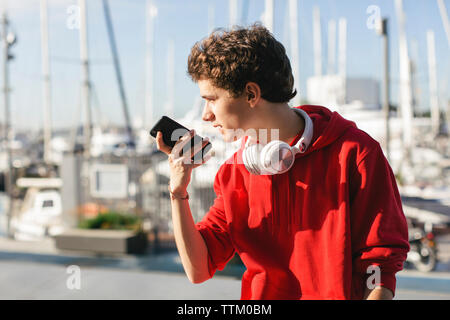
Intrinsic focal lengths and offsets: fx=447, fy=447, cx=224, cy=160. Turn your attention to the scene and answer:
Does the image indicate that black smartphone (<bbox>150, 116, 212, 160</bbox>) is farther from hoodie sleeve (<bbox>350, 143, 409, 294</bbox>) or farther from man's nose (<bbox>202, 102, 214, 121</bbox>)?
hoodie sleeve (<bbox>350, 143, 409, 294</bbox>)

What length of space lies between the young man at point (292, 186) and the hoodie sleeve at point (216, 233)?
0.21 feet

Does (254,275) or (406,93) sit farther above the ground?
(406,93)

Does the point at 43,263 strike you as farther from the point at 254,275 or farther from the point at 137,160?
the point at 254,275

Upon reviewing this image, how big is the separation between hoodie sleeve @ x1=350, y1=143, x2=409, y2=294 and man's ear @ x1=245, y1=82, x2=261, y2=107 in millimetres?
245

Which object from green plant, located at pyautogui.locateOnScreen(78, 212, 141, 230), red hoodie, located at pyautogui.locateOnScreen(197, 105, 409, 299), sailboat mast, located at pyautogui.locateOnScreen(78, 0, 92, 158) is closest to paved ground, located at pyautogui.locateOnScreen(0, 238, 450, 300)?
green plant, located at pyautogui.locateOnScreen(78, 212, 141, 230)

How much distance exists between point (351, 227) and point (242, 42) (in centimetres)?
44

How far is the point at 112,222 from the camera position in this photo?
5.54 meters

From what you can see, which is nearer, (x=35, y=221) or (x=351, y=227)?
(x=351, y=227)

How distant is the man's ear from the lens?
898mm

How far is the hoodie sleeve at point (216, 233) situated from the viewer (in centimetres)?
109

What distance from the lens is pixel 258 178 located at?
40.0 inches

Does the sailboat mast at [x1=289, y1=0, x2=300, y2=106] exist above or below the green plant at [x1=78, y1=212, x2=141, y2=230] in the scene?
above

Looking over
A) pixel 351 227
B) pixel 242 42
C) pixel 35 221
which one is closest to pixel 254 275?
pixel 351 227

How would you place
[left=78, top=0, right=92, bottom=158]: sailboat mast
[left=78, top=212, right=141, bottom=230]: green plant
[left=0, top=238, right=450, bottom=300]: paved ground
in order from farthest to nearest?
[left=78, top=0, right=92, bottom=158]: sailboat mast → [left=78, top=212, right=141, bottom=230]: green plant → [left=0, top=238, right=450, bottom=300]: paved ground
